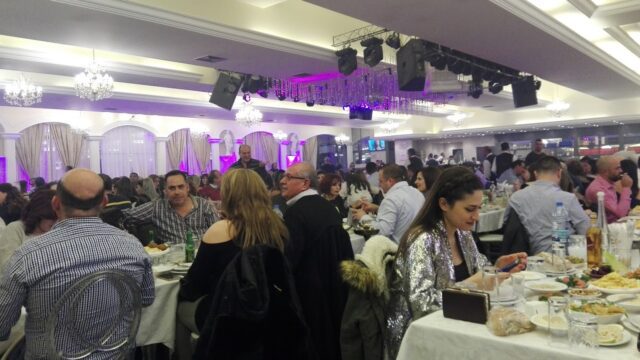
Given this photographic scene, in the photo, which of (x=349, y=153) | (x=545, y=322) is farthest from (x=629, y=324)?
(x=349, y=153)

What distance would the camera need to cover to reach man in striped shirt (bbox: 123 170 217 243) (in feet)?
14.4

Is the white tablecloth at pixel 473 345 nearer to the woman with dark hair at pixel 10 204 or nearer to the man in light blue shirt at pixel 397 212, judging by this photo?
the man in light blue shirt at pixel 397 212

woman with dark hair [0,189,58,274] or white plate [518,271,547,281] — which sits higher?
woman with dark hair [0,189,58,274]

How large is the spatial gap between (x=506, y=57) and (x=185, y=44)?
4.35 meters

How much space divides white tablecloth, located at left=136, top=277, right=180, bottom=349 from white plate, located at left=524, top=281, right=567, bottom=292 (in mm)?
2018

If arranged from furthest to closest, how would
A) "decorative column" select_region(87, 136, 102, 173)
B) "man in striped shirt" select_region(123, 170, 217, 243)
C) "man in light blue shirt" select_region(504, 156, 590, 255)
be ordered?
"decorative column" select_region(87, 136, 102, 173) → "man in striped shirt" select_region(123, 170, 217, 243) → "man in light blue shirt" select_region(504, 156, 590, 255)

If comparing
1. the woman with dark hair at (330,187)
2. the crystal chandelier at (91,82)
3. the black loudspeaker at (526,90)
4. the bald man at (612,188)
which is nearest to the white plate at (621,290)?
the bald man at (612,188)

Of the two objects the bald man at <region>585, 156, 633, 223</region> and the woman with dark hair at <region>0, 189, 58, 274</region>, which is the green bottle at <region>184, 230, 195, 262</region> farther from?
the bald man at <region>585, 156, 633, 223</region>

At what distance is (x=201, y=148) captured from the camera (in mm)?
16234

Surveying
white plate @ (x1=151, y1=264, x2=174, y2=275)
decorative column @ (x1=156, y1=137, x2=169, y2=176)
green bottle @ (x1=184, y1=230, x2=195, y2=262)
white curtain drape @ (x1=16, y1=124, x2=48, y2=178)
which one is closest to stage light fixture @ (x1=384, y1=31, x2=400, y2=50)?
green bottle @ (x1=184, y1=230, x2=195, y2=262)

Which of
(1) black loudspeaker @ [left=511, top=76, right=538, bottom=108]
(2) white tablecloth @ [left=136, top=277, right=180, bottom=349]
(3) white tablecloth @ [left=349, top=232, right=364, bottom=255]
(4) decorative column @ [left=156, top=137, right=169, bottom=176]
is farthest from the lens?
(4) decorative column @ [left=156, top=137, right=169, bottom=176]

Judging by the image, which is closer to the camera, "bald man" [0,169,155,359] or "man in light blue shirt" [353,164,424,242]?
"bald man" [0,169,155,359]

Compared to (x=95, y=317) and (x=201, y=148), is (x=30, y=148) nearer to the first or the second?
(x=201, y=148)

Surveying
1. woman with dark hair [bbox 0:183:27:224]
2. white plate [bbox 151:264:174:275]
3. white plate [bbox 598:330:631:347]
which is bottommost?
white plate [bbox 151:264:174:275]
